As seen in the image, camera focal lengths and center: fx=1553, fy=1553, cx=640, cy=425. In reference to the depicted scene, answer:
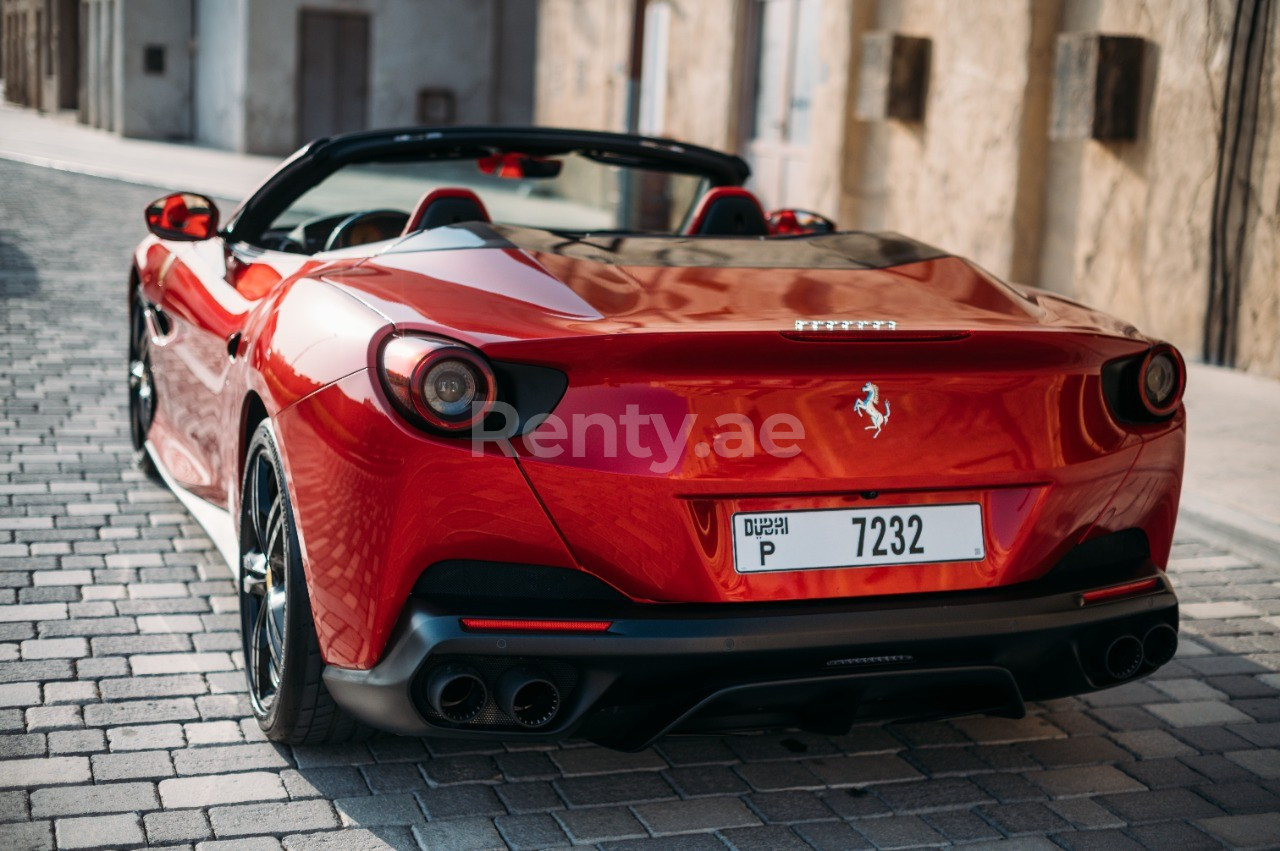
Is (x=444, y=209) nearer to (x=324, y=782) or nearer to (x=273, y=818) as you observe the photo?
(x=324, y=782)

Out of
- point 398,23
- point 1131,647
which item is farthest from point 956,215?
point 398,23

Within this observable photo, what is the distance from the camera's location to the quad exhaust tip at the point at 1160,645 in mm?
3123

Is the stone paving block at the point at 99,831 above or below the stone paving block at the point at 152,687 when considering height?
above

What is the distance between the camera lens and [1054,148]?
35.7 feet

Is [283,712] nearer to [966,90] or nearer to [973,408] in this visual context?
[973,408]

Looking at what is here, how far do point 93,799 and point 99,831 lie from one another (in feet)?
0.50

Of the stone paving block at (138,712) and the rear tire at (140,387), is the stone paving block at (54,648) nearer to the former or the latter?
the stone paving block at (138,712)

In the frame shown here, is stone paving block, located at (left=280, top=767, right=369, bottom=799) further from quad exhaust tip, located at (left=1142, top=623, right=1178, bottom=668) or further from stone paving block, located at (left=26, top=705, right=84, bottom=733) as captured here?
quad exhaust tip, located at (left=1142, top=623, right=1178, bottom=668)

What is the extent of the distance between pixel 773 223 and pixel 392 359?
2666 mm

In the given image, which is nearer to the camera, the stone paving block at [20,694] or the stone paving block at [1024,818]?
the stone paving block at [1024,818]

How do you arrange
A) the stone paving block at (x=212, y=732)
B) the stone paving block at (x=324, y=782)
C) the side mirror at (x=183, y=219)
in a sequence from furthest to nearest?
1. the side mirror at (x=183, y=219)
2. the stone paving block at (x=212, y=732)
3. the stone paving block at (x=324, y=782)

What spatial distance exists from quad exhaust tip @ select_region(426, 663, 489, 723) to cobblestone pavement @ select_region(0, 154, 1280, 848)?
1.07 feet

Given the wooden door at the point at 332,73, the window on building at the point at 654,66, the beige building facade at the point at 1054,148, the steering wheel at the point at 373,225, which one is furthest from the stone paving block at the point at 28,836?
the wooden door at the point at 332,73

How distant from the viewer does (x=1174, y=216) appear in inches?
371
